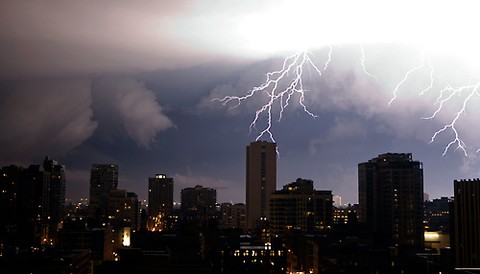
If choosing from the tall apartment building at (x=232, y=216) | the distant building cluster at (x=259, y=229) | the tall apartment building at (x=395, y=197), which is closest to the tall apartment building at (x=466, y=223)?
the distant building cluster at (x=259, y=229)

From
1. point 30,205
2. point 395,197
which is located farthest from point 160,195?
point 395,197

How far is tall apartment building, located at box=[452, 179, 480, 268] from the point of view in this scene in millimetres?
42344

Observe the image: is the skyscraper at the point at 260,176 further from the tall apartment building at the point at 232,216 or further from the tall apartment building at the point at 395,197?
the tall apartment building at the point at 395,197

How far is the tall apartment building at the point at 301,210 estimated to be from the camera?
8525 cm

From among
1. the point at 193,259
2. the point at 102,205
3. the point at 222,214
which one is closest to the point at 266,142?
the point at 222,214

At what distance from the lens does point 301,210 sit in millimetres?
85875

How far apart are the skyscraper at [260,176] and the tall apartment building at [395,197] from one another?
31.3m

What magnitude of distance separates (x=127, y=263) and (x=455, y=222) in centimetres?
2217

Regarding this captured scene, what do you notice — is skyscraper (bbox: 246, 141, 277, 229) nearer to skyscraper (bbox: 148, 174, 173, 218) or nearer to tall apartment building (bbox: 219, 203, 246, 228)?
tall apartment building (bbox: 219, 203, 246, 228)

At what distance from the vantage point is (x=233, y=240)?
60.5 m

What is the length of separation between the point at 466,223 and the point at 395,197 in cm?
3300

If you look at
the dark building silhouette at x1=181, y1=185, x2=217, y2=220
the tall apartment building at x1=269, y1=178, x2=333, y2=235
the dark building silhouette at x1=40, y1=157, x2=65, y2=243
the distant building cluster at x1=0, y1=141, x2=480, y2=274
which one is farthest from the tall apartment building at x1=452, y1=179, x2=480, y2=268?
the dark building silhouette at x1=181, y1=185, x2=217, y2=220

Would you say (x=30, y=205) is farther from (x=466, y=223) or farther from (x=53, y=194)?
(x=466, y=223)

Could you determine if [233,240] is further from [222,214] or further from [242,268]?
[222,214]
